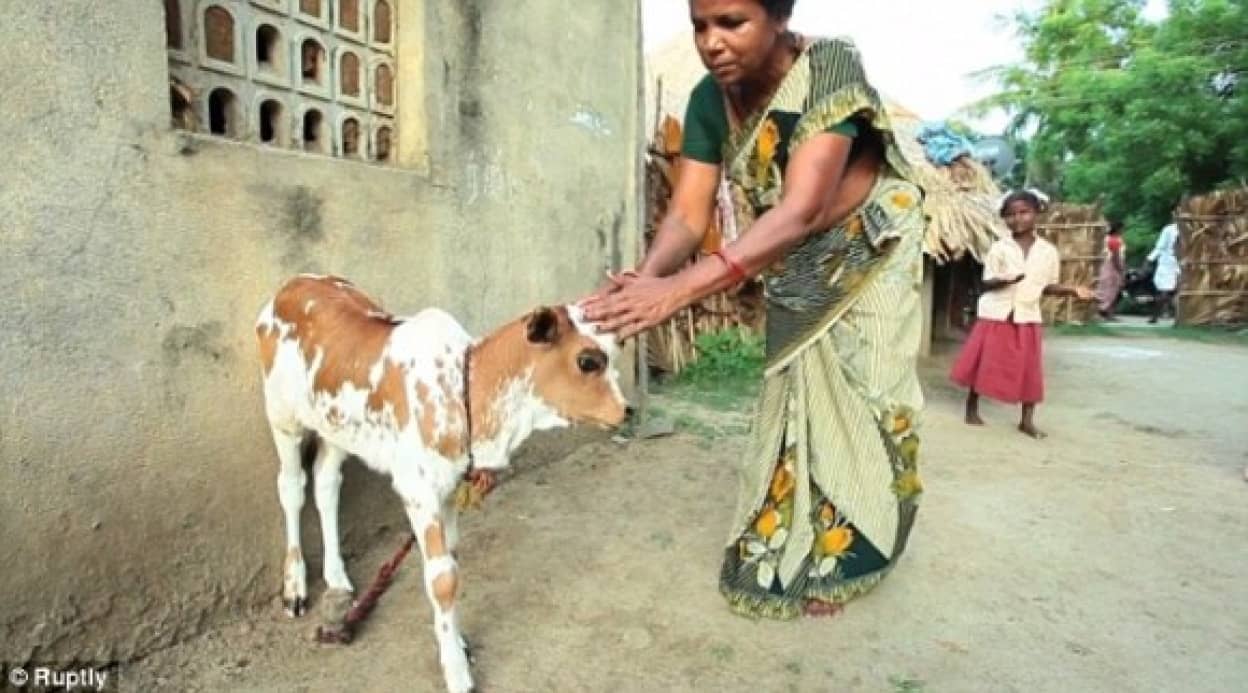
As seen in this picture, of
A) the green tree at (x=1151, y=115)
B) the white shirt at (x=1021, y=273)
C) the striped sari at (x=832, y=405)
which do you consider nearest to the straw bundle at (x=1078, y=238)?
the green tree at (x=1151, y=115)

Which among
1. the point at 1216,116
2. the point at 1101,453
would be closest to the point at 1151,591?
the point at 1101,453

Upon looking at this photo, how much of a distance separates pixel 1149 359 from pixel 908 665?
392 inches

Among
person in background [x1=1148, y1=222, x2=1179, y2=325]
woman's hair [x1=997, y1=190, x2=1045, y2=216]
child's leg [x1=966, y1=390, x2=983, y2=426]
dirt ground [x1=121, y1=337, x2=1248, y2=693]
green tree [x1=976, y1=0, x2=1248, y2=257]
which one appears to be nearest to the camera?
dirt ground [x1=121, y1=337, x2=1248, y2=693]

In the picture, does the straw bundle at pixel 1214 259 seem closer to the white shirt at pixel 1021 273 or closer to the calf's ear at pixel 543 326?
the white shirt at pixel 1021 273

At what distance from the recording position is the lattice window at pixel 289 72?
264 centimetres

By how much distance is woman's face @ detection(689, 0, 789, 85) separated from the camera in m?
2.12

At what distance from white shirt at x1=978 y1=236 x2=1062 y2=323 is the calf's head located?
4938mm

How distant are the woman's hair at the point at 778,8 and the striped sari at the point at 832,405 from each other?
33 centimetres

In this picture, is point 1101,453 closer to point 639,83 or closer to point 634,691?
point 639,83

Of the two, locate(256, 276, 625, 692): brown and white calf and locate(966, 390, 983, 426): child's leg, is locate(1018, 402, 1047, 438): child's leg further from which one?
locate(256, 276, 625, 692): brown and white calf

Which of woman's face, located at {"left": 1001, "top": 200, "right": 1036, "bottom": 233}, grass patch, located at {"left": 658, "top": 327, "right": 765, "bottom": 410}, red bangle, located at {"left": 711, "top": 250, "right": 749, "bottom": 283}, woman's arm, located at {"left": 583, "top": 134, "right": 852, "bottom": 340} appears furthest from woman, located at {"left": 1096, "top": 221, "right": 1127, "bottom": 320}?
red bangle, located at {"left": 711, "top": 250, "right": 749, "bottom": 283}

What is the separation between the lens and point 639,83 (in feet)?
16.7

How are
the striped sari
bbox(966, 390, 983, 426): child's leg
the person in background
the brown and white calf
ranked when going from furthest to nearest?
1. the person in background
2. bbox(966, 390, 983, 426): child's leg
3. the striped sari
4. the brown and white calf

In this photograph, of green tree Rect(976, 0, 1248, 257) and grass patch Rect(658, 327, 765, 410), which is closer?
grass patch Rect(658, 327, 765, 410)
